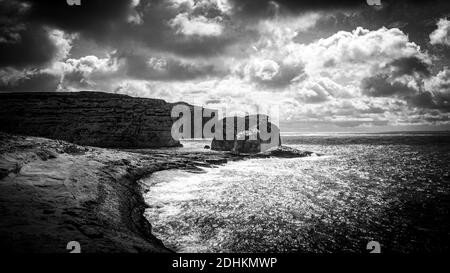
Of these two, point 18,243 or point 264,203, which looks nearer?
point 18,243

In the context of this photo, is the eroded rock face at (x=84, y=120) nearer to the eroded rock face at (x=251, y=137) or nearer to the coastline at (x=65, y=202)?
the eroded rock face at (x=251, y=137)

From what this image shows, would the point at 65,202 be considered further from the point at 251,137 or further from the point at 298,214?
the point at 251,137

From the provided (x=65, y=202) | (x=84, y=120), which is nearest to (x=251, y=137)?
(x=65, y=202)

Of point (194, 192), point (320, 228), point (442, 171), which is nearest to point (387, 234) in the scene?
point (320, 228)

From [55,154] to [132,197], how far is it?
22.2ft

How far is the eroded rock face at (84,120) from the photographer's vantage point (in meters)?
62.1

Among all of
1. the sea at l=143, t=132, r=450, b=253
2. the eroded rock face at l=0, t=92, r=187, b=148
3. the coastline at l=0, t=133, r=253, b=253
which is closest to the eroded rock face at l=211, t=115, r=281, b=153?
the eroded rock face at l=0, t=92, r=187, b=148

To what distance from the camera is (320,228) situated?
11578 mm

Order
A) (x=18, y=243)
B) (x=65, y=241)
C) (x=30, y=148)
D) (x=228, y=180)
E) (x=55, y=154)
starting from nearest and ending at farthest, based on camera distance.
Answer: (x=18, y=243) < (x=65, y=241) < (x=30, y=148) < (x=55, y=154) < (x=228, y=180)

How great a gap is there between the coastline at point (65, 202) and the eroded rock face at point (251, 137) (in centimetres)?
3354

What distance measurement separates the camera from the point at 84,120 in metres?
63.1

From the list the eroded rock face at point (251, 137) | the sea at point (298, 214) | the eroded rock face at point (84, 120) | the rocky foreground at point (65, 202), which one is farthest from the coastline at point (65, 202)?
the eroded rock face at point (84, 120)

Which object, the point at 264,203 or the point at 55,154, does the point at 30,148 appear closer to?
the point at 55,154

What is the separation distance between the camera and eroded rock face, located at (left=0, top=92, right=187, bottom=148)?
6212cm
